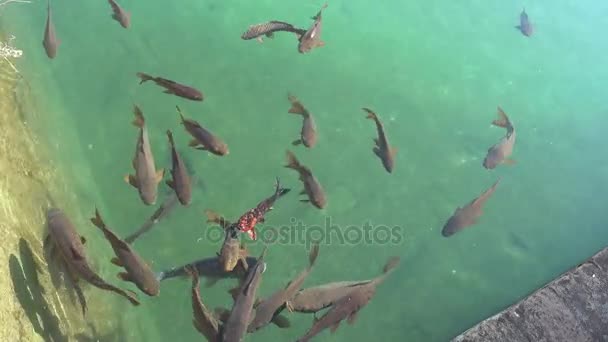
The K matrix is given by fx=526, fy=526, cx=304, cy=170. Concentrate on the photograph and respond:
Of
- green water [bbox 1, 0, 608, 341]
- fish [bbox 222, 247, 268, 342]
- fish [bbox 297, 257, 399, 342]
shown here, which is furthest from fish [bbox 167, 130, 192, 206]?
fish [bbox 297, 257, 399, 342]

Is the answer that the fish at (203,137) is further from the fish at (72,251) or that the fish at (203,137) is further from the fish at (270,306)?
the fish at (270,306)

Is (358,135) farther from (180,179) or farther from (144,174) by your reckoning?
(144,174)

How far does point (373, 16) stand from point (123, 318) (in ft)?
17.2

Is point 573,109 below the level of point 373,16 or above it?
below

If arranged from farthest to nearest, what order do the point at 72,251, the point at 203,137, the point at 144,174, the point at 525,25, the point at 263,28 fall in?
the point at 525,25 < the point at 263,28 < the point at 203,137 < the point at 144,174 < the point at 72,251

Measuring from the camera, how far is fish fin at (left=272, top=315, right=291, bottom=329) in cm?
394

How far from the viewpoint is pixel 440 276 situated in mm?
4949

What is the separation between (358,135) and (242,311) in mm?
3036

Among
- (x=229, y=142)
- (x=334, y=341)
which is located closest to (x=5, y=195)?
(x=229, y=142)

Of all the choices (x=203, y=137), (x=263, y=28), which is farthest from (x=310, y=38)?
(x=203, y=137)

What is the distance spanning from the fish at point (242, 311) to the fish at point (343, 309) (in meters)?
0.51

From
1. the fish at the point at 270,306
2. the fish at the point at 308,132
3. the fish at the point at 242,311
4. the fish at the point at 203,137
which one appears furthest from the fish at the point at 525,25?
the fish at the point at 242,311

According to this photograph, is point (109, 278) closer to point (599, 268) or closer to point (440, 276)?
point (440, 276)

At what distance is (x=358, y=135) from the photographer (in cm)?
584
